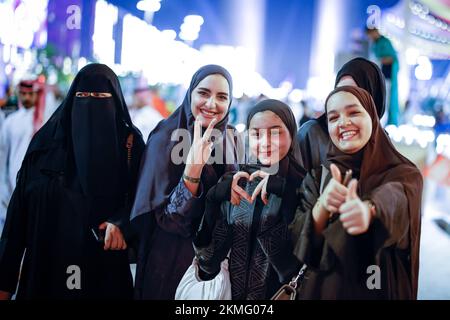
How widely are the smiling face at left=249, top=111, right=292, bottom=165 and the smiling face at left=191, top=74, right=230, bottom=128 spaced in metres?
0.16

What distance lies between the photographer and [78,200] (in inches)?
88.7

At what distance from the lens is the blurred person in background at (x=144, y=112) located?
7.88 ft

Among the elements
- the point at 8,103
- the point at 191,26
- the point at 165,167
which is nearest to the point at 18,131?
the point at 8,103

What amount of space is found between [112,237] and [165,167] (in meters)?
0.43

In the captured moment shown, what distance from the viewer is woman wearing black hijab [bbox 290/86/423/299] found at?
1914 mm

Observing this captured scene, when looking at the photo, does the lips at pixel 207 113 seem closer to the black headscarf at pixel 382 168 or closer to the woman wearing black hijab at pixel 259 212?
the woman wearing black hijab at pixel 259 212

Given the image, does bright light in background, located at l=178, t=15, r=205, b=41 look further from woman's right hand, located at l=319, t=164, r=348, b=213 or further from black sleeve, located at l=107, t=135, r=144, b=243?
woman's right hand, located at l=319, t=164, r=348, b=213

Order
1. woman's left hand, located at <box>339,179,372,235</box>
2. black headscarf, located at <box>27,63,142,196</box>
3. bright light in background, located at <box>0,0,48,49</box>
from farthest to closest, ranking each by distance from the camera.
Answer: bright light in background, located at <box>0,0,48,49</box>, black headscarf, located at <box>27,63,142,196</box>, woman's left hand, located at <box>339,179,372,235</box>

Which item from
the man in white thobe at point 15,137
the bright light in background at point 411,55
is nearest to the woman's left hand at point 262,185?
the bright light in background at point 411,55

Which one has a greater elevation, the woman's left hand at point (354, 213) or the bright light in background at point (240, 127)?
the bright light in background at point (240, 127)

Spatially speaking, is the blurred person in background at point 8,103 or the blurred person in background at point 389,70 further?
the blurred person in background at point 8,103

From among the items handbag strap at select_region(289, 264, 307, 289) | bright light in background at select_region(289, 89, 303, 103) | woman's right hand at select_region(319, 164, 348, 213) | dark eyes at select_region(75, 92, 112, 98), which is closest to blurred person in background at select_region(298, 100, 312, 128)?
bright light in background at select_region(289, 89, 303, 103)

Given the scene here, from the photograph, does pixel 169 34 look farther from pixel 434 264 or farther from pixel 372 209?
pixel 434 264

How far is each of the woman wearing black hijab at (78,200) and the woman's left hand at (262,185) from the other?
0.59 metres
